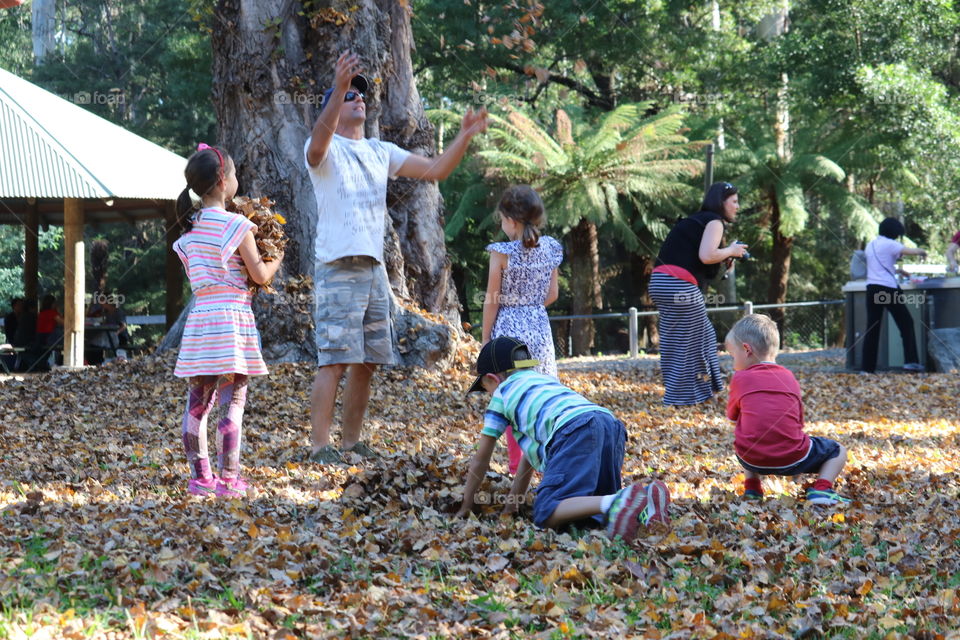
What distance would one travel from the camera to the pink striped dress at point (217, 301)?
5098 millimetres

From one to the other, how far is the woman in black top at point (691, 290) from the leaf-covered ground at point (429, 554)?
1982mm

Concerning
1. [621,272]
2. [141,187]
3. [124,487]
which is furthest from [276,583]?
[621,272]

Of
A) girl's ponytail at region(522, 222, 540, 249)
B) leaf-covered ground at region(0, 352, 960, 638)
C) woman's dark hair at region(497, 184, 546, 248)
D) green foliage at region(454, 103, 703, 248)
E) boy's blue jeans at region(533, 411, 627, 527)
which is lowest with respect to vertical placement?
leaf-covered ground at region(0, 352, 960, 638)

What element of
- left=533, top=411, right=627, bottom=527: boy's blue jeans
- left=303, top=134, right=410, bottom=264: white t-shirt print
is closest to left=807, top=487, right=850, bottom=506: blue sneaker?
left=533, top=411, right=627, bottom=527: boy's blue jeans

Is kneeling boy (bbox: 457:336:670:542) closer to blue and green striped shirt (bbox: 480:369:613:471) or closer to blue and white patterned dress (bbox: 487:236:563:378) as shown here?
blue and green striped shirt (bbox: 480:369:613:471)

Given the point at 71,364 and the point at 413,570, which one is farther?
the point at 71,364

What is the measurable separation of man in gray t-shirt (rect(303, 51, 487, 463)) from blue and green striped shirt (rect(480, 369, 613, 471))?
1.54 meters

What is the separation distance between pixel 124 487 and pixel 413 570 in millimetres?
2126

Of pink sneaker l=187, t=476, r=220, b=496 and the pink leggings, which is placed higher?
the pink leggings

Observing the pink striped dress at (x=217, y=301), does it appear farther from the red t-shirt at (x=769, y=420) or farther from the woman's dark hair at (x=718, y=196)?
the woman's dark hair at (x=718, y=196)

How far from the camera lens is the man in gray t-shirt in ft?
19.2

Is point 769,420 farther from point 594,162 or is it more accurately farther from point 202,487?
point 594,162

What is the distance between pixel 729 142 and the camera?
23.3 metres

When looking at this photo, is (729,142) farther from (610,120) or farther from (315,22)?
(315,22)
